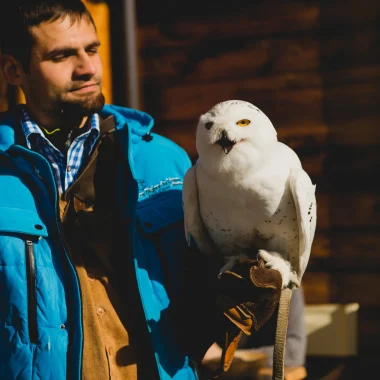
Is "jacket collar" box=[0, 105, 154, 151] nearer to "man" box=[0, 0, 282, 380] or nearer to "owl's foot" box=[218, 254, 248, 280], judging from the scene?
"man" box=[0, 0, 282, 380]

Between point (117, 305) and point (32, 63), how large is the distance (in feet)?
2.58

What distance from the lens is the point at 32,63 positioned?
2.26m

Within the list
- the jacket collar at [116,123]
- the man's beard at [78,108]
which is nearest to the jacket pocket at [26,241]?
the jacket collar at [116,123]

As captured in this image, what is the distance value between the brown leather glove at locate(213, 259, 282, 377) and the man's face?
636 millimetres

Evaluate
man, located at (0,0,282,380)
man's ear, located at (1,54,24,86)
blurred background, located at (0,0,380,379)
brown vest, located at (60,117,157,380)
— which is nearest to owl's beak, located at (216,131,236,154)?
man, located at (0,0,282,380)

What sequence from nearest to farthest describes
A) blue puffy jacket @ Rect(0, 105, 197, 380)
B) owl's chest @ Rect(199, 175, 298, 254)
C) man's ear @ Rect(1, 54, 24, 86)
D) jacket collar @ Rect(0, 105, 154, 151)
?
blue puffy jacket @ Rect(0, 105, 197, 380) < owl's chest @ Rect(199, 175, 298, 254) < jacket collar @ Rect(0, 105, 154, 151) < man's ear @ Rect(1, 54, 24, 86)

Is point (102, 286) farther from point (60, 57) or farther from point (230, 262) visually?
point (60, 57)

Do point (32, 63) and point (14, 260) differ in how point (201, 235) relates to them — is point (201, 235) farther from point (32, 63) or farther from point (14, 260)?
point (32, 63)

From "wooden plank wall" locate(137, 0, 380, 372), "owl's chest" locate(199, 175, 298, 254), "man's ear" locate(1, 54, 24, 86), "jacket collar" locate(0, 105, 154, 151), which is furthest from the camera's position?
"wooden plank wall" locate(137, 0, 380, 372)

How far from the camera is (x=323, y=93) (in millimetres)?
3658

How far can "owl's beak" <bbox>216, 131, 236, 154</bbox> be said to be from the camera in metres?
1.96

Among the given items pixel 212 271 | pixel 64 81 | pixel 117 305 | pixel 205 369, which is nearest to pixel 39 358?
pixel 117 305

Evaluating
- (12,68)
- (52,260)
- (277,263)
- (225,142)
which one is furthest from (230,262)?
(12,68)

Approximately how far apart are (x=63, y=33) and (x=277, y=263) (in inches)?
35.7
